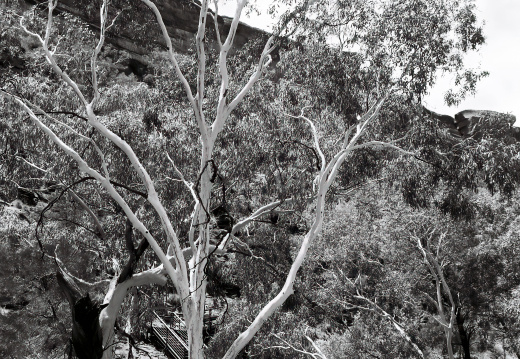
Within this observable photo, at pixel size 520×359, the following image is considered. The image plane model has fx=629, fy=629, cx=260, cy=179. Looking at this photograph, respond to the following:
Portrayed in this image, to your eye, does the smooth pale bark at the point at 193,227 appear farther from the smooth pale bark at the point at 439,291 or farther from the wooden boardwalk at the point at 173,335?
the wooden boardwalk at the point at 173,335

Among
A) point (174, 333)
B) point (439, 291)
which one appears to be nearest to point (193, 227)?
point (439, 291)

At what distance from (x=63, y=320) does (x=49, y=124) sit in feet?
12.3

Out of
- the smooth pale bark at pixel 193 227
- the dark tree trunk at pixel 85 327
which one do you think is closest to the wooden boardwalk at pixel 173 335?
the smooth pale bark at pixel 193 227

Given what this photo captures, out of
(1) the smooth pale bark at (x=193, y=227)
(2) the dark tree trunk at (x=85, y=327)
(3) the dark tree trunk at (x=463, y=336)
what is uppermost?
(1) the smooth pale bark at (x=193, y=227)

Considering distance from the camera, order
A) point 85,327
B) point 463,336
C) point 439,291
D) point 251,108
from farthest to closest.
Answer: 1. point 463,336
2. point 439,291
3. point 251,108
4. point 85,327

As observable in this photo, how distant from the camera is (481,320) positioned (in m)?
14.9

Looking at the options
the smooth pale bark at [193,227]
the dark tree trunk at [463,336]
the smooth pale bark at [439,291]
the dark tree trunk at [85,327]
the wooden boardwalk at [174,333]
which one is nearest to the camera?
the smooth pale bark at [193,227]

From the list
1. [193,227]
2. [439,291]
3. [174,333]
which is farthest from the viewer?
[174,333]

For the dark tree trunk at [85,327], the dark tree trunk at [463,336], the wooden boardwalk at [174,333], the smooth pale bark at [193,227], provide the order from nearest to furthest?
the smooth pale bark at [193,227] < the dark tree trunk at [85,327] < the dark tree trunk at [463,336] < the wooden boardwalk at [174,333]

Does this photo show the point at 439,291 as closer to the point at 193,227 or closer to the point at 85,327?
the point at 193,227

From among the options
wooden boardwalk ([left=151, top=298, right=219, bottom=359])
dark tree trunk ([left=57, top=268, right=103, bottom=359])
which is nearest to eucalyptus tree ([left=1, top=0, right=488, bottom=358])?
dark tree trunk ([left=57, top=268, right=103, bottom=359])

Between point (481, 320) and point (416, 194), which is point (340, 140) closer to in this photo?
point (416, 194)

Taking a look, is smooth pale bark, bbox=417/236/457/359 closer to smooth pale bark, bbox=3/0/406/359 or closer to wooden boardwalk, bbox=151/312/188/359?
smooth pale bark, bbox=3/0/406/359

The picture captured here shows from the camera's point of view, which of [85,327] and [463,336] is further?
[463,336]
